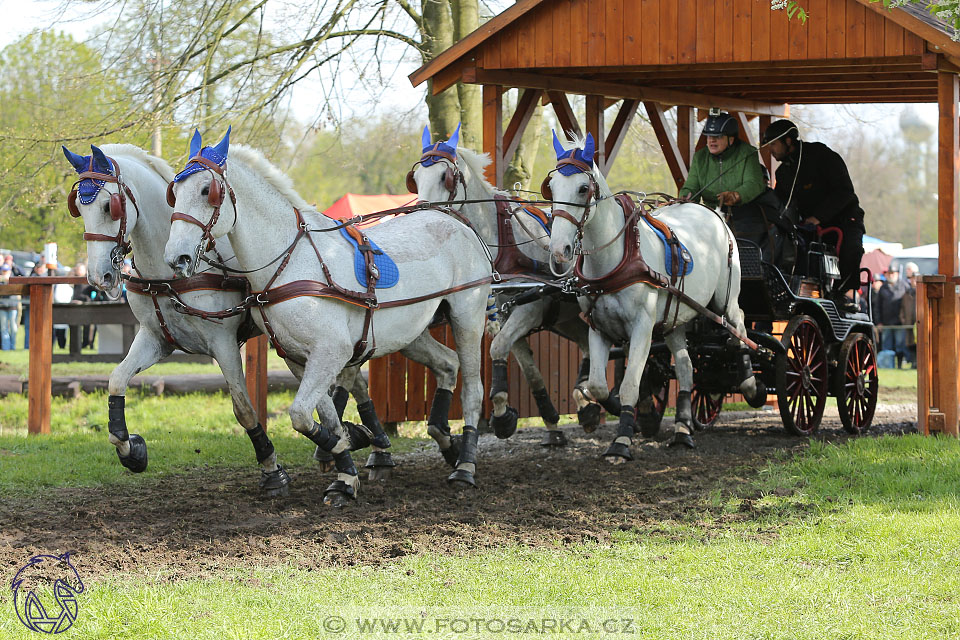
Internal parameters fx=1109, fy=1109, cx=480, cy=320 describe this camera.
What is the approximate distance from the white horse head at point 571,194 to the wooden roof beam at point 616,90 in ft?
8.32

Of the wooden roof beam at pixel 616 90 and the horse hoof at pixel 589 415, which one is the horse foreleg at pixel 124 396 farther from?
the wooden roof beam at pixel 616 90

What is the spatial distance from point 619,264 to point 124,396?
11.6 feet

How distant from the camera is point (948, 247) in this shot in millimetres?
9453

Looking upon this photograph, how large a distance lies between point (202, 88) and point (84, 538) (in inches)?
367

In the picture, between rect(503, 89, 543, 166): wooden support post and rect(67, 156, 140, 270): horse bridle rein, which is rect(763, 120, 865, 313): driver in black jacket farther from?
rect(67, 156, 140, 270): horse bridle rein

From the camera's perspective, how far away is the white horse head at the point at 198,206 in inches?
231

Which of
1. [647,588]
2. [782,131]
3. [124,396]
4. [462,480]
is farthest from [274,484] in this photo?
[782,131]

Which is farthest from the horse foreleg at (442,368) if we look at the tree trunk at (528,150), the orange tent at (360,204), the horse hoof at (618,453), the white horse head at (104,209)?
the orange tent at (360,204)

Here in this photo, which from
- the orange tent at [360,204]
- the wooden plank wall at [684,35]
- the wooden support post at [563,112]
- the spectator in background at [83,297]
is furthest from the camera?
the orange tent at [360,204]

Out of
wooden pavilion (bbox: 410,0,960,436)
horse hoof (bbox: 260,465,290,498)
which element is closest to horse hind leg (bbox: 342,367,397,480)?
horse hoof (bbox: 260,465,290,498)

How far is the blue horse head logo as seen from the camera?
169 inches

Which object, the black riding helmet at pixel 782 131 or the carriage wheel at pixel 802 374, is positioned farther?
the black riding helmet at pixel 782 131

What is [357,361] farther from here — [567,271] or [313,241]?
[567,271]

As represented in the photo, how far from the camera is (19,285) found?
9.89 metres
